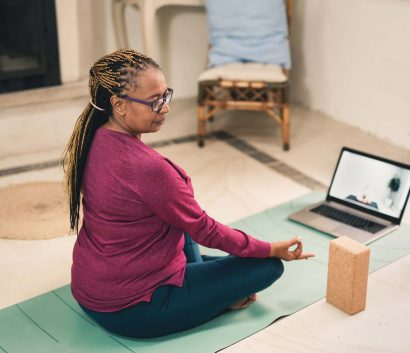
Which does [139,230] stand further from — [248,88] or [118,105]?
[248,88]

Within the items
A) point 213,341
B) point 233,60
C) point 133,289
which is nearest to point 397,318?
point 213,341

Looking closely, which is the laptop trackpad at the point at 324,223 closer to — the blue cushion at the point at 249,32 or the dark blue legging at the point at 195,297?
the dark blue legging at the point at 195,297

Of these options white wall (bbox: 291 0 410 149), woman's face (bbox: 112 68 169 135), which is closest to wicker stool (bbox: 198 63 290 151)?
white wall (bbox: 291 0 410 149)

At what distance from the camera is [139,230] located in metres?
1.93

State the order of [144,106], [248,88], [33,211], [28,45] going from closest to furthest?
[144,106] → [33,211] → [248,88] → [28,45]

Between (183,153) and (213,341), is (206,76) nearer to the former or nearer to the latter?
(183,153)

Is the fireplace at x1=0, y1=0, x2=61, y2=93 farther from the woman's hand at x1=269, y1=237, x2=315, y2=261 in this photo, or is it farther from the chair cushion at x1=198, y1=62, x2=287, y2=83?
the woman's hand at x1=269, y1=237, x2=315, y2=261

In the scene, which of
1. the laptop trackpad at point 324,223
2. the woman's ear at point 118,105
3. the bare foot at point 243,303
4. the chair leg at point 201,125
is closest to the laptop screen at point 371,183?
the laptop trackpad at point 324,223

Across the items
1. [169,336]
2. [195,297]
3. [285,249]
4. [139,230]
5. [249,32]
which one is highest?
[249,32]

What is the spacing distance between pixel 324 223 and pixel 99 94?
123 cm

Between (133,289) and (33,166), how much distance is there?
5.24ft

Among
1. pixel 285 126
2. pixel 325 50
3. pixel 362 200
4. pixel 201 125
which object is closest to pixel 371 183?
pixel 362 200

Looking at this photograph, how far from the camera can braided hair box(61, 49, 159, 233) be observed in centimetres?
182

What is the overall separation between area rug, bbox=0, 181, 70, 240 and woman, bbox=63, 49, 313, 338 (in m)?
0.73
